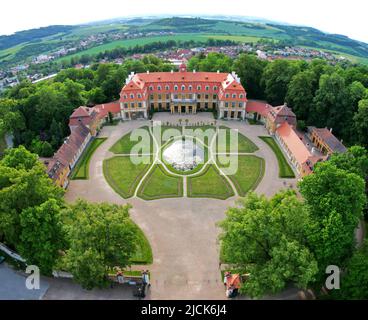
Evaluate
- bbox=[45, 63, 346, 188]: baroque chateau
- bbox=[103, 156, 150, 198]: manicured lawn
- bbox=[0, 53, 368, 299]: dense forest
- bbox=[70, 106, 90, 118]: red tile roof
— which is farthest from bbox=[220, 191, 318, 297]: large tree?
bbox=[70, 106, 90, 118]: red tile roof

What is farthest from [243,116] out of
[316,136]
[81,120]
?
[81,120]

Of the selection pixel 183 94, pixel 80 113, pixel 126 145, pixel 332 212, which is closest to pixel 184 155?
pixel 126 145

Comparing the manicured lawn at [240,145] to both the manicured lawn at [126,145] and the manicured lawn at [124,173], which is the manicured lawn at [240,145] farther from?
the manicured lawn at [124,173]

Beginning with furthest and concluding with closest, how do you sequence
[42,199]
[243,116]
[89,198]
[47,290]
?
[243,116], [89,198], [42,199], [47,290]

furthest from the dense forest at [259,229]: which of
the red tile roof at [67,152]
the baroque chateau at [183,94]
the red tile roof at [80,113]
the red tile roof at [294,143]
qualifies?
the baroque chateau at [183,94]
